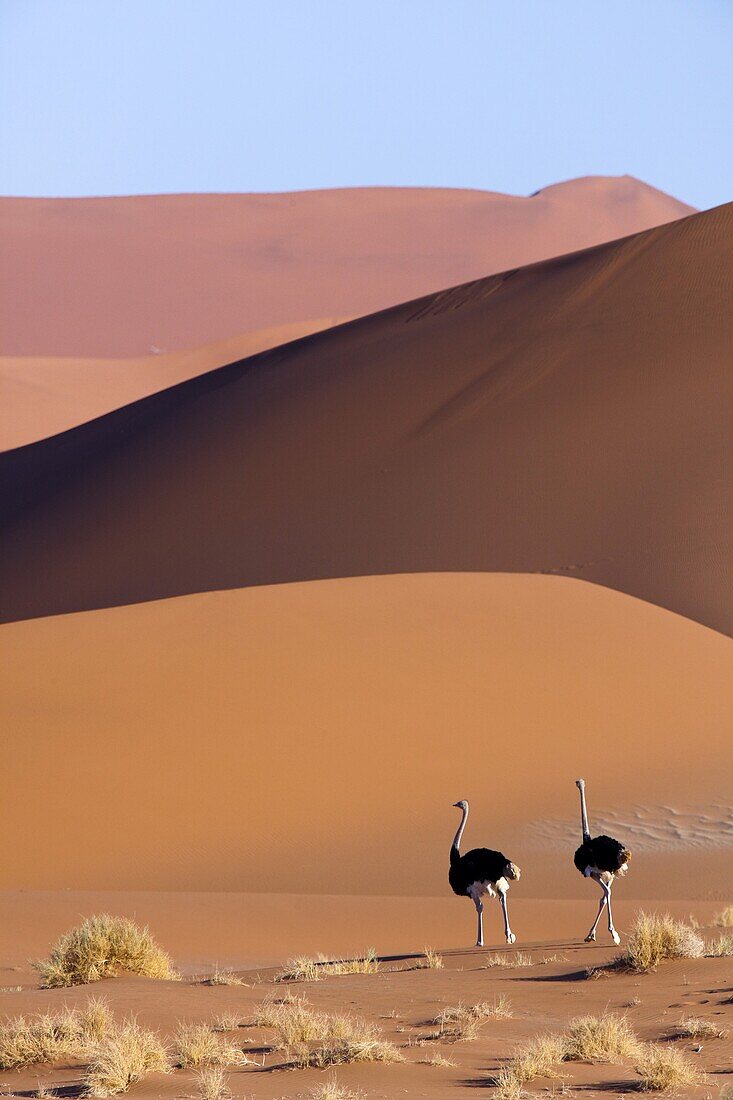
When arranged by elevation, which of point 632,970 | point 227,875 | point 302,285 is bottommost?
point 632,970

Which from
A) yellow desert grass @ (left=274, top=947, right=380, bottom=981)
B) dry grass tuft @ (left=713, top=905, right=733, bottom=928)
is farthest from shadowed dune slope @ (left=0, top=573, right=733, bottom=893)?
yellow desert grass @ (left=274, top=947, right=380, bottom=981)

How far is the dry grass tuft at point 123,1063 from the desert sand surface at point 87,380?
64.8 meters

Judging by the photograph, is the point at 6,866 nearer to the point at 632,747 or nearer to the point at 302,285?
the point at 632,747

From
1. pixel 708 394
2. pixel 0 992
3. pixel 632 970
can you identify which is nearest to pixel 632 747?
pixel 632 970

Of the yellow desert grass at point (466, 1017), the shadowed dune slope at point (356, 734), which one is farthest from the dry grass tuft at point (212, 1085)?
the shadowed dune slope at point (356, 734)

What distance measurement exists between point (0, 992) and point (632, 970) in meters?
4.60

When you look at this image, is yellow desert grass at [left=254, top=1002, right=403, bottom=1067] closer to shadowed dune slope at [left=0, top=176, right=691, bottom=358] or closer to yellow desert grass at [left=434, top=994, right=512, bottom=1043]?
yellow desert grass at [left=434, top=994, right=512, bottom=1043]

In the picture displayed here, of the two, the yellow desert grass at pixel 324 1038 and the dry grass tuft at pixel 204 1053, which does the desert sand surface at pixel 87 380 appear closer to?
the yellow desert grass at pixel 324 1038

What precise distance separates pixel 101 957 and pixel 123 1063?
162 inches

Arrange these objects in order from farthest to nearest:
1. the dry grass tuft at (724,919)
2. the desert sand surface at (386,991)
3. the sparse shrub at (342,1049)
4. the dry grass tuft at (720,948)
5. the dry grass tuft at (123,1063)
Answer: the dry grass tuft at (724,919) → the dry grass tuft at (720,948) → the sparse shrub at (342,1049) → the desert sand surface at (386,991) → the dry grass tuft at (123,1063)

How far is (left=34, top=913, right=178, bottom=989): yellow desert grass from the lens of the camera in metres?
11.4

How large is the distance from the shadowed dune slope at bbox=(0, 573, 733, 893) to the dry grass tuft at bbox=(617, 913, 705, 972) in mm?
4781

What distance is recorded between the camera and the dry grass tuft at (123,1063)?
24.7ft

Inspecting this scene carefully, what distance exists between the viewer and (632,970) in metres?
10.7
